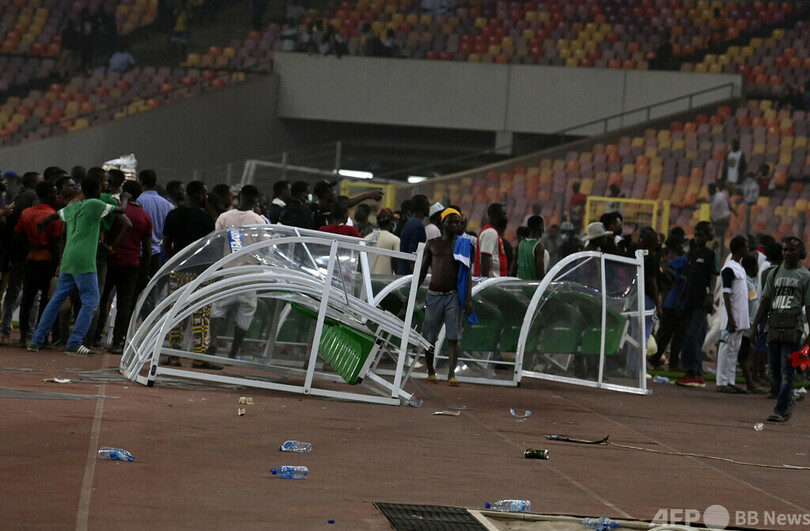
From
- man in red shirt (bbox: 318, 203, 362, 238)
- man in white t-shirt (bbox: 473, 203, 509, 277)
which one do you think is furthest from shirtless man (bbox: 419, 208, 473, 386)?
man in white t-shirt (bbox: 473, 203, 509, 277)

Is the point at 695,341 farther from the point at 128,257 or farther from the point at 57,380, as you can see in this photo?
the point at 57,380

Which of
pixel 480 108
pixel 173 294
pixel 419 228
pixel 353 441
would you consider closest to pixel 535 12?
pixel 480 108

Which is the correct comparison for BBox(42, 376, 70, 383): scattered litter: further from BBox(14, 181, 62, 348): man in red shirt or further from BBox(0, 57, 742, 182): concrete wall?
BBox(0, 57, 742, 182): concrete wall

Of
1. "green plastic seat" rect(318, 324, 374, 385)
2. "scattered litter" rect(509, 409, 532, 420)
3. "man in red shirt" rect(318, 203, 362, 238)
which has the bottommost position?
"scattered litter" rect(509, 409, 532, 420)

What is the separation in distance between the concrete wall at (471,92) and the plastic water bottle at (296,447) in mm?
27208

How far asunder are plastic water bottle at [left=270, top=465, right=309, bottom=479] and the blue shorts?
5710mm

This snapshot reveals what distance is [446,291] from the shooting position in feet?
40.3

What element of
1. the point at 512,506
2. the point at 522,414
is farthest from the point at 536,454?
the point at 522,414

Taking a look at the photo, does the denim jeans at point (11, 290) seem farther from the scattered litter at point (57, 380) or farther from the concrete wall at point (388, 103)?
the concrete wall at point (388, 103)

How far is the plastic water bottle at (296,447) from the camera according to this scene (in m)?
7.43

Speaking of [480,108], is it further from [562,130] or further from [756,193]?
[756,193]

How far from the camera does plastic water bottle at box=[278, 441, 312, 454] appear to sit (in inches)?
293

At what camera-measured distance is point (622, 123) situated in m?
33.6

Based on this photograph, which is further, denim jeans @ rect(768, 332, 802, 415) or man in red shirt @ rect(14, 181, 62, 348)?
man in red shirt @ rect(14, 181, 62, 348)
